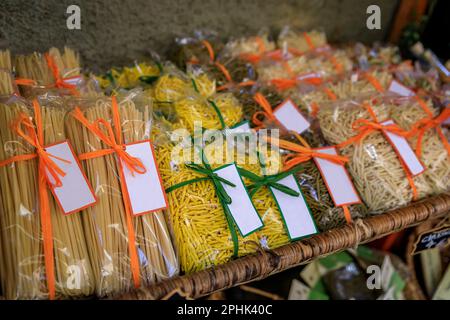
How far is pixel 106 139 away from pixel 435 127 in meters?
1.36

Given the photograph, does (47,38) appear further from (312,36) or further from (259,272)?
(312,36)

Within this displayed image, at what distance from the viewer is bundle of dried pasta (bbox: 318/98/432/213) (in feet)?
4.63

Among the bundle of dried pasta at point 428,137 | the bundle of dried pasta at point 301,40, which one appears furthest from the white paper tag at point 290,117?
the bundle of dried pasta at point 301,40

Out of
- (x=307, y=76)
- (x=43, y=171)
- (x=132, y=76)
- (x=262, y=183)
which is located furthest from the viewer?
(x=307, y=76)

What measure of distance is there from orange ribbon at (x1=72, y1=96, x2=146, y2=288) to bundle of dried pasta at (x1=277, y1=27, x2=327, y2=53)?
4.17 ft

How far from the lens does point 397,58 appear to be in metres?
2.25

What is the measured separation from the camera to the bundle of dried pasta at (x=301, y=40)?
214cm

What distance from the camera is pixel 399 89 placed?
187 cm

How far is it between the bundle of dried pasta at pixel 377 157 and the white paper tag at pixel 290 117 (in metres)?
0.08

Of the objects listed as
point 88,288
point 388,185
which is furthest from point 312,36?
point 88,288

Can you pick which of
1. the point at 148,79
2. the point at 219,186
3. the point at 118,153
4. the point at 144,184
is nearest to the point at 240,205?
the point at 219,186

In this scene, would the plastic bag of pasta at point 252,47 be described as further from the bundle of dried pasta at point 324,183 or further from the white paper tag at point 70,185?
the white paper tag at point 70,185

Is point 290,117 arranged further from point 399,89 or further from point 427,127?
point 399,89

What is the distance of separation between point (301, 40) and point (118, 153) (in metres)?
1.47
